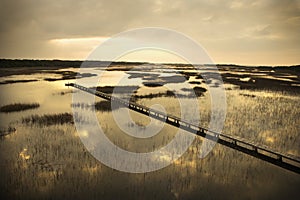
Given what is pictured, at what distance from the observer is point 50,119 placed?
1816 centimetres

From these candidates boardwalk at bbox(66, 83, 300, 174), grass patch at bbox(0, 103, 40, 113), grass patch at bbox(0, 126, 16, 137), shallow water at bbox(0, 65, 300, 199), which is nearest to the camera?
shallow water at bbox(0, 65, 300, 199)

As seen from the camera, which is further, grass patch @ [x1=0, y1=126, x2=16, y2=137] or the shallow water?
grass patch @ [x1=0, y1=126, x2=16, y2=137]

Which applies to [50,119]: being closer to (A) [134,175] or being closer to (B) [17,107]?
(B) [17,107]

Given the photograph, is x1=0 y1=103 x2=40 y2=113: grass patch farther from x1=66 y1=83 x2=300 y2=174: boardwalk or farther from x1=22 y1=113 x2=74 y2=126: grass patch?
x1=66 y1=83 x2=300 y2=174: boardwalk

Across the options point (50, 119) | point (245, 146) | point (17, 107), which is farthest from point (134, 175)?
point (17, 107)

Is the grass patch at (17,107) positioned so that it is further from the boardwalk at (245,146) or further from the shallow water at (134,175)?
the boardwalk at (245,146)

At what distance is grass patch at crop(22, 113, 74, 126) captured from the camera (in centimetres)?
1727

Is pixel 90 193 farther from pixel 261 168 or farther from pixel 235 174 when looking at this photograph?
pixel 261 168

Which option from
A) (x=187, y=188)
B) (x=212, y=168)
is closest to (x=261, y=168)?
(x=212, y=168)

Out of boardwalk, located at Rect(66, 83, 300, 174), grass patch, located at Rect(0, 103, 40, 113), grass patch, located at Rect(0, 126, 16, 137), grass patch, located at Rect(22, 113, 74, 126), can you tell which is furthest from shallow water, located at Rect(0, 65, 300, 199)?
grass patch, located at Rect(0, 103, 40, 113)

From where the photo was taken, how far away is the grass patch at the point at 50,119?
1727 cm

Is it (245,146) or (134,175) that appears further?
(245,146)

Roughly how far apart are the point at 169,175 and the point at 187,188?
1144mm

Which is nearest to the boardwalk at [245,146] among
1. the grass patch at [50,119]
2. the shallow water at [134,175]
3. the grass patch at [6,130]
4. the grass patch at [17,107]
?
the shallow water at [134,175]
